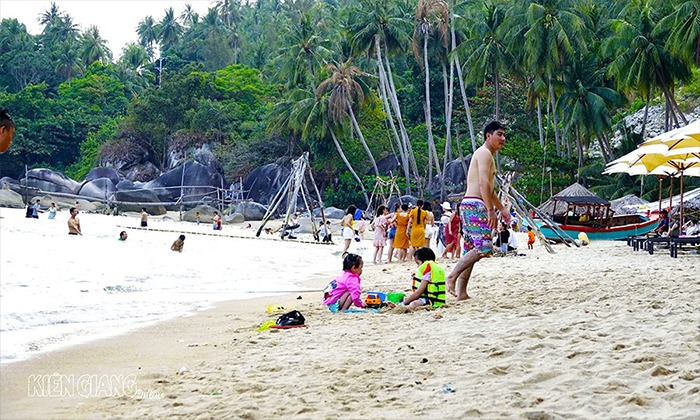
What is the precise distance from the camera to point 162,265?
1277cm

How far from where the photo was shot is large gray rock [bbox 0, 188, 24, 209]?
33531 mm

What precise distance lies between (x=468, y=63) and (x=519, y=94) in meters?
6.66

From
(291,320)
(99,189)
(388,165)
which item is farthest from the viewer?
(388,165)

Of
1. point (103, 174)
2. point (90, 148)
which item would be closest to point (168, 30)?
point (90, 148)

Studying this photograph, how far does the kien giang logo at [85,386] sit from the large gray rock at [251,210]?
107 feet

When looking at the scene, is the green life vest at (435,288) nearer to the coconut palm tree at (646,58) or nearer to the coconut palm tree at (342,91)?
the coconut palm tree at (646,58)

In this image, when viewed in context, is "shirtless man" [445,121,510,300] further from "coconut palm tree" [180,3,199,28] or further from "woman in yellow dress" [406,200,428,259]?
"coconut palm tree" [180,3,199,28]

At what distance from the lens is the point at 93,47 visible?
70312 millimetres

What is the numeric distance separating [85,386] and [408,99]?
42485mm

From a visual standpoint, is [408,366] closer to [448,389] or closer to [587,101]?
[448,389]

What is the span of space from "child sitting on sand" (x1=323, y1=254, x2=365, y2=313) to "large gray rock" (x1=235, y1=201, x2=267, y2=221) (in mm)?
30321

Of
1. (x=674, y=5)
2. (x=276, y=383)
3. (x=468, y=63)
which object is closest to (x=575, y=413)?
(x=276, y=383)

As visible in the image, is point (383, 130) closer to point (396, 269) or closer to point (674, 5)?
point (674, 5)

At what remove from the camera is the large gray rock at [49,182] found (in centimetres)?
3941
